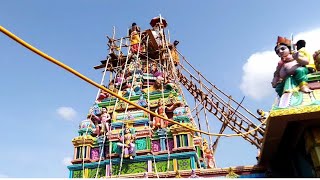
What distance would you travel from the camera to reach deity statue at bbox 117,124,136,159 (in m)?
9.27

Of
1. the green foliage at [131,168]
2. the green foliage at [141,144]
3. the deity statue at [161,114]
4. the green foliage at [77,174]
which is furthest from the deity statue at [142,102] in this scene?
the green foliage at [77,174]

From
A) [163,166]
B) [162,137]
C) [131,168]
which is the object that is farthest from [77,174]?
[162,137]

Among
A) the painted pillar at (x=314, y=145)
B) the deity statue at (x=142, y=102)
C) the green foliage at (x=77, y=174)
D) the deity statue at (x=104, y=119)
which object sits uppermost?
the deity statue at (x=142, y=102)

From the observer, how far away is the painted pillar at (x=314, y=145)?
4.24 metres

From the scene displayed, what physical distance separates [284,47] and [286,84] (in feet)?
2.14

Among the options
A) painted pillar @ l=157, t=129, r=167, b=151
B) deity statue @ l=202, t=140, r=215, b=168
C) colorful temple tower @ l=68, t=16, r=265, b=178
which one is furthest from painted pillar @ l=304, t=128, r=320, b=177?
deity statue @ l=202, t=140, r=215, b=168

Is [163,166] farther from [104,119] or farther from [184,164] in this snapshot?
[104,119]

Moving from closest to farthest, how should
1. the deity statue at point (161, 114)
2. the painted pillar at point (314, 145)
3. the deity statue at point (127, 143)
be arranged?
the painted pillar at point (314, 145), the deity statue at point (127, 143), the deity statue at point (161, 114)

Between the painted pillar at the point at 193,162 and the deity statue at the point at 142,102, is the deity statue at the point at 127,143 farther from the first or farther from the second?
the painted pillar at the point at 193,162

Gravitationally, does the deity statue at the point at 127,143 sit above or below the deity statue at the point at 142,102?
below

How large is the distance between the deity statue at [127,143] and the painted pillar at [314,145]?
5810 mm

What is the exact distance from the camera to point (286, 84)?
16.4 feet

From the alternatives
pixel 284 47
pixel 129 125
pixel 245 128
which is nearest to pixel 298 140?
pixel 284 47

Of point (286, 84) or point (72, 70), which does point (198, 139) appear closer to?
point (286, 84)
